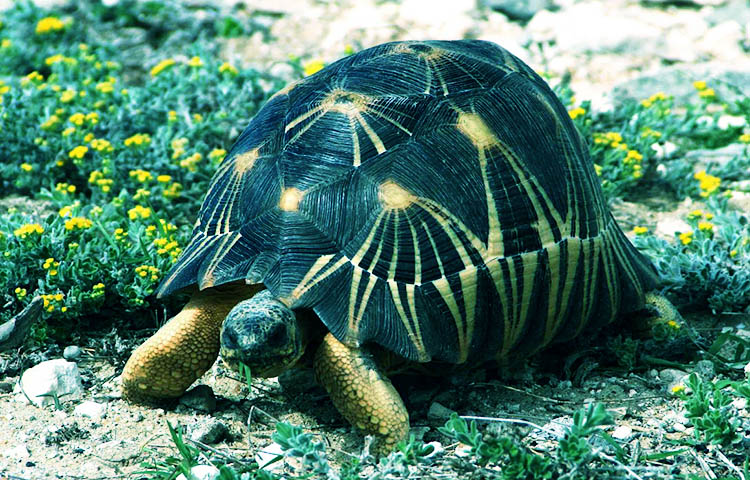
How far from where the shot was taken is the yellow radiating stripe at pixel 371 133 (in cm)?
311

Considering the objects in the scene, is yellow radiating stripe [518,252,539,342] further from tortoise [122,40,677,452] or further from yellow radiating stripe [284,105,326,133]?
yellow radiating stripe [284,105,326,133]

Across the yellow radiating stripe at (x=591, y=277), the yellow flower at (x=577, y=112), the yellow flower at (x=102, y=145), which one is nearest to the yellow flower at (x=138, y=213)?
the yellow flower at (x=102, y=145)

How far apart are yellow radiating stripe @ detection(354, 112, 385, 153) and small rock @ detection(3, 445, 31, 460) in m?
1.51

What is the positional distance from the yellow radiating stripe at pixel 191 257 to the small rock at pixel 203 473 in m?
0.72

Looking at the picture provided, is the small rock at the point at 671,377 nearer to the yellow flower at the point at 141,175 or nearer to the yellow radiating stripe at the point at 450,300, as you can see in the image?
the yellow radiating stripe at the point at 450,300

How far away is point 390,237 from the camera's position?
298 centimetres

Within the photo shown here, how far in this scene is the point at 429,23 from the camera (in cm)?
748

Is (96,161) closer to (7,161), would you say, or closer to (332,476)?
(7,161)

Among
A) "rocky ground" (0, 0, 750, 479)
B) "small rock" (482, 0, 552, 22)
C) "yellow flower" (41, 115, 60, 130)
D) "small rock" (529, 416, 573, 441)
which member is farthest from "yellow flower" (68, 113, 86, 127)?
"small rock" (482, 0, 552, 22)

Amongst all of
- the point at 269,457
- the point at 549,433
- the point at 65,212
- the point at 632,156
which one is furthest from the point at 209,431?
the point at 632,156

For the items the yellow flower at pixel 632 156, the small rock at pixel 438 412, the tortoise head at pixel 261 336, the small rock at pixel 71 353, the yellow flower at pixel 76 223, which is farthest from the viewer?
the yellow flower at pixel 632 156

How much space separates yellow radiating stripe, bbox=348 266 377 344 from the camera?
2.87m

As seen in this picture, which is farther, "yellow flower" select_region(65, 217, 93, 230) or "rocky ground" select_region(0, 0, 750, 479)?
"yellow flower" select_region(65, 217, 93, 230)

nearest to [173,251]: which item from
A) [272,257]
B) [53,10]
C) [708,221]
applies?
[272,257]
